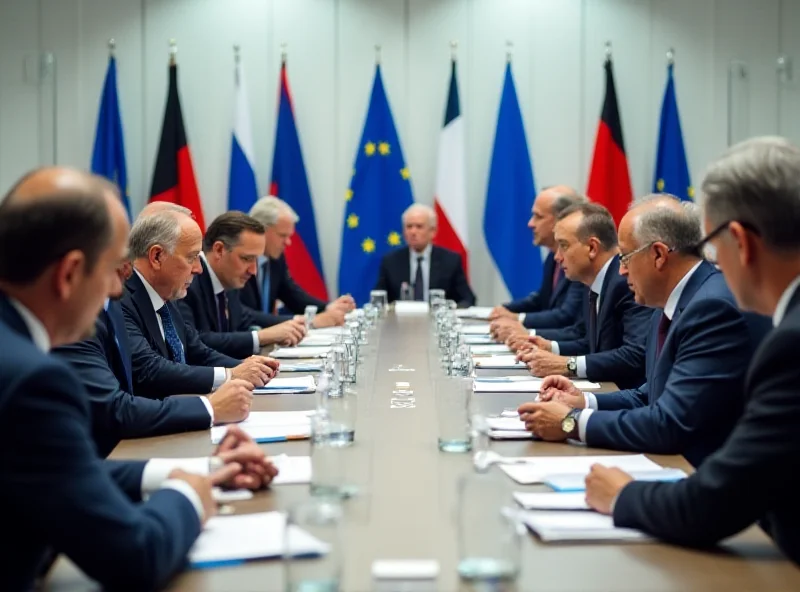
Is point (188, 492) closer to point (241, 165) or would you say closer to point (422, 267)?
point (422, 267)

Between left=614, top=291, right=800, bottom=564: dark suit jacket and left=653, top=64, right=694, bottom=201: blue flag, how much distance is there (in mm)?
7137

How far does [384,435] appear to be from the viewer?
3.00m

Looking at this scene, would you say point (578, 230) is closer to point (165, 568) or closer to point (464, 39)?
point (165, 568)

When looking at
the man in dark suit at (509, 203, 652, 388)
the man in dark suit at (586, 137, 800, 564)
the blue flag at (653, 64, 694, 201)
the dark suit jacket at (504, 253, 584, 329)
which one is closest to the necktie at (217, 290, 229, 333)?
the man in dark suit at (509, 203, 652, 388)

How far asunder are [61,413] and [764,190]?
133cm

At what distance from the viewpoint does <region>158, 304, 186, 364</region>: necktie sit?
4.38 metres

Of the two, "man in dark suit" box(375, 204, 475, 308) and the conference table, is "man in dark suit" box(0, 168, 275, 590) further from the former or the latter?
"man in dark suit" box(375, 204, 475, 308)

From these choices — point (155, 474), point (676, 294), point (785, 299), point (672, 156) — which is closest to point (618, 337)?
point (676, 294)

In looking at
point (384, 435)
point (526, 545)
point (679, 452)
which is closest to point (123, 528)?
point (526, 545)

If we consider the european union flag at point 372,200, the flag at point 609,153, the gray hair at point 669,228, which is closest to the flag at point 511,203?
the flag at point 609,153

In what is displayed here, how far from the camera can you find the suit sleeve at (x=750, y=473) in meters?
1.89

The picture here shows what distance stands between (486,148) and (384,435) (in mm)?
6488

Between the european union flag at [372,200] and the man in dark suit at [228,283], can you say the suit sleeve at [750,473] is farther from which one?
the european union flag at [372,200]

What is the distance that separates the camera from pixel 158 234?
416 centimetres
